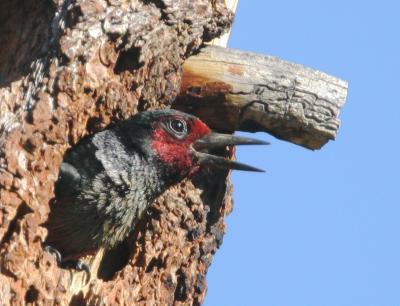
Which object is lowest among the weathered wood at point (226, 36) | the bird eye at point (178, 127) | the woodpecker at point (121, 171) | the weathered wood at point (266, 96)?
the woodpecker at point (121, 171)

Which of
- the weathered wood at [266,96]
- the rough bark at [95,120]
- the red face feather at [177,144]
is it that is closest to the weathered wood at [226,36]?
the rough bark at [95,120]

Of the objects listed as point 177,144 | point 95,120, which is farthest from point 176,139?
point 95,120

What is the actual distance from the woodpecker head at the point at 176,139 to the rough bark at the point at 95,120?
0.39 feet

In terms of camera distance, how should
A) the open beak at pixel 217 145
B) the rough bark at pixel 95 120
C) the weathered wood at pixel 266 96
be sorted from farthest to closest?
the weathered wood at pixel 266 96
the open beak at pixel 217 145
the rough bark at pixel 95 120

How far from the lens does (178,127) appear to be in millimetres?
6395

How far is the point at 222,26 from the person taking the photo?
6.91 m

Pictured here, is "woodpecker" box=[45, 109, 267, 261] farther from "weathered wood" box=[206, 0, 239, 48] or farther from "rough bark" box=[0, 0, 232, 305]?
"weathered wood" box=[206, 0, 239, 48]

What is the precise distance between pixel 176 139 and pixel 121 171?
368mm

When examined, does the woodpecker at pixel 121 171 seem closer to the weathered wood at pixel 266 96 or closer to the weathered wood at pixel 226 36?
the weathered wood at pixel 266 96

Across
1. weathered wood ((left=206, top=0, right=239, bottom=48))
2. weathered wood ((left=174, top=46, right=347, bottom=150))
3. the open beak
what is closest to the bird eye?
the open beak

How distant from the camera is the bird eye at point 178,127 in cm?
638

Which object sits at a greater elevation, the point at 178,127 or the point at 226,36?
the point at 226,36

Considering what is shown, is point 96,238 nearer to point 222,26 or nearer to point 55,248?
point 55,248

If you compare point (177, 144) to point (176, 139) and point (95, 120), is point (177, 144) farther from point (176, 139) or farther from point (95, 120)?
point (95, 120)
